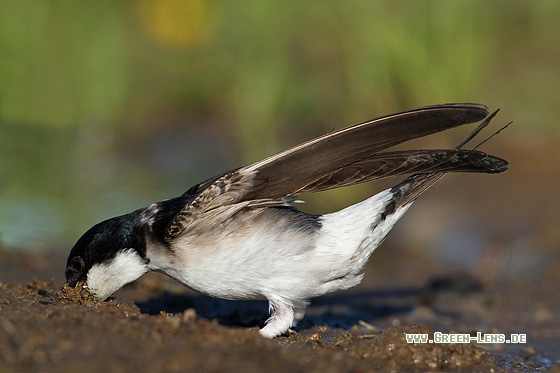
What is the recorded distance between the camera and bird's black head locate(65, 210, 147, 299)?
534cm

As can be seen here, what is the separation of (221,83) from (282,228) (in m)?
7.42

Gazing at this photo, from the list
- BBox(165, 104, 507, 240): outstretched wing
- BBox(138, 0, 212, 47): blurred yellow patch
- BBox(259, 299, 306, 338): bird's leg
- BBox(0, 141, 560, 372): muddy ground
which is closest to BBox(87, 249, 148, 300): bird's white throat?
BBox(0, 141, 560, 372): muddy ground

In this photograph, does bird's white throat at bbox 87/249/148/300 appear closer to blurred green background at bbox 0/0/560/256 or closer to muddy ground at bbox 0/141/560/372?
muddy ground at bbox 0/141/560/372

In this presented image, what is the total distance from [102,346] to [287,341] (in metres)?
1.70

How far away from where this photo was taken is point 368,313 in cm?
697

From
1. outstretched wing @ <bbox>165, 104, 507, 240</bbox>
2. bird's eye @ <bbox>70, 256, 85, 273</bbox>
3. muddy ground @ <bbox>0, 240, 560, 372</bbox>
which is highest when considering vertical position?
outstretched wing @ <bbox>165, 104, 507, 240</bbox>

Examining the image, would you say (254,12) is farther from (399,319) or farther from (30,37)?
(399,319)

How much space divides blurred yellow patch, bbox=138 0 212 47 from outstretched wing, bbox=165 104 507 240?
8567 mm

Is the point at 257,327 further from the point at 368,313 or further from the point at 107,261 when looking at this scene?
the point at 368,313

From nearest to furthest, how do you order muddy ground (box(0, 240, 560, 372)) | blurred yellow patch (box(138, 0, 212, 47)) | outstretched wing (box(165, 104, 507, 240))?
muddy ground (box(0, 240, 560, 372)) < outstretched wing (box(165, 104, 507, 240)) < blurred yellow patch (box(138, 0, 212, 47))

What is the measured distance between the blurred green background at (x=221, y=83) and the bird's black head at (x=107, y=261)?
11.4 feet

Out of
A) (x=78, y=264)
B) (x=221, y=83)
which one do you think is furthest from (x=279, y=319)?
(x=221, y=83)

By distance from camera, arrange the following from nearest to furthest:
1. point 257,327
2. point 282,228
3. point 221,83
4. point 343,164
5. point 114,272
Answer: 1. point 343,164
2. point 282,228
3. point 114,272
4. point 257,327
5. point 221,83

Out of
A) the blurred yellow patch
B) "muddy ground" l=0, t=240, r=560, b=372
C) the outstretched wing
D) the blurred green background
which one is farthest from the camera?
the blurred yellow patch
